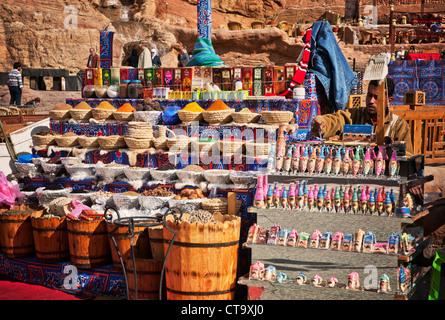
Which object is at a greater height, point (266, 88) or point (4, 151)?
point (266, 88)

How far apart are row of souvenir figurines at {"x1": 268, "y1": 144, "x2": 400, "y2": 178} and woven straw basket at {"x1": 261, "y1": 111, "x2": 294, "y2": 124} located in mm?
1209

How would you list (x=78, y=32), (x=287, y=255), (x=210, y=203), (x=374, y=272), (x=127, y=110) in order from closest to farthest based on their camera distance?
(x=374, y=272) < (x=287, y=255) < (x=210, y=203) < (x=127, y=110) < (x=78, y=32)

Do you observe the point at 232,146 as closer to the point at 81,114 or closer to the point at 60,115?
the point at 81,114

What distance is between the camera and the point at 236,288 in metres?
4.57

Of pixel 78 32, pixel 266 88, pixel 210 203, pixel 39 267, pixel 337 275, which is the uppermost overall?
pixel 78 32

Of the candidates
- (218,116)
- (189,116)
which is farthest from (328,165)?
(189,116)

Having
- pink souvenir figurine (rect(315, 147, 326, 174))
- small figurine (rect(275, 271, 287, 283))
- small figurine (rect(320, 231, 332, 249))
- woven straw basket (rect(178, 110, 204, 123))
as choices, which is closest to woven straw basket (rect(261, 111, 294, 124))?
woven straw basket (rect(178, 110, 204, 123))

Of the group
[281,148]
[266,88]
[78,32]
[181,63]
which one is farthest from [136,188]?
[78,32]

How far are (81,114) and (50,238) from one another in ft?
6.97

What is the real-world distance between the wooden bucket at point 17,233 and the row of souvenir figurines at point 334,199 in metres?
2.76

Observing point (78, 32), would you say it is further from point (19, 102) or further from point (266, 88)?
point (266, 88)

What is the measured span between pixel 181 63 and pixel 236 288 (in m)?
9.79

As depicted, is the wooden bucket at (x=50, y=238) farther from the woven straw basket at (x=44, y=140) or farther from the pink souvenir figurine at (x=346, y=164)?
the pink souvenir figurine at (x=346, y=164)

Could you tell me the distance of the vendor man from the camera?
4605mm
